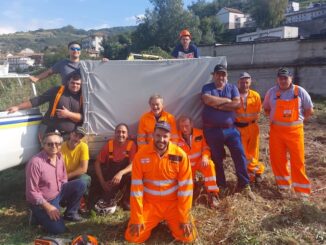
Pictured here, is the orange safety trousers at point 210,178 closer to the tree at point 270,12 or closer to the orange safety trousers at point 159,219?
the orange safety trousers at point 159,219

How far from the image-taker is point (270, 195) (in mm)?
5660

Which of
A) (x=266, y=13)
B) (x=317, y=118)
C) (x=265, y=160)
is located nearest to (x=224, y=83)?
(x=265, y=160)

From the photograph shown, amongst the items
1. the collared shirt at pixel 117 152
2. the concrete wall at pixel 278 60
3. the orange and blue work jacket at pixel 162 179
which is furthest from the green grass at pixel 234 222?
the concrete wall at pixel 278 60

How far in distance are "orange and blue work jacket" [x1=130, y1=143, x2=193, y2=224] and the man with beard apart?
0.79 meters

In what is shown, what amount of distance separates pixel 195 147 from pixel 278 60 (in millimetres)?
16990

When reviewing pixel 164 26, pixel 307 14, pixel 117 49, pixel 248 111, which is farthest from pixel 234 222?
pixel 307 14

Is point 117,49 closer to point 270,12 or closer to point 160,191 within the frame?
point 270,12

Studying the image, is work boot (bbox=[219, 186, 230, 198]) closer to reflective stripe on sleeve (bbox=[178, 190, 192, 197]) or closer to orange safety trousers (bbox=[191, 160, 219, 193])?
orange safety trousers (bbox=[191, 160, 219, 193])

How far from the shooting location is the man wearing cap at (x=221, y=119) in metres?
5.27

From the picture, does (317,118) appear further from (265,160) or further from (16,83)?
(16,83)

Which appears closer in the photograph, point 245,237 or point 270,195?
point 245,237

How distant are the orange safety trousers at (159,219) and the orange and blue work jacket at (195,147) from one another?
1027mm

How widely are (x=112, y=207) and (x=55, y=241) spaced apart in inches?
49.4

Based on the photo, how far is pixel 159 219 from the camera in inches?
173
